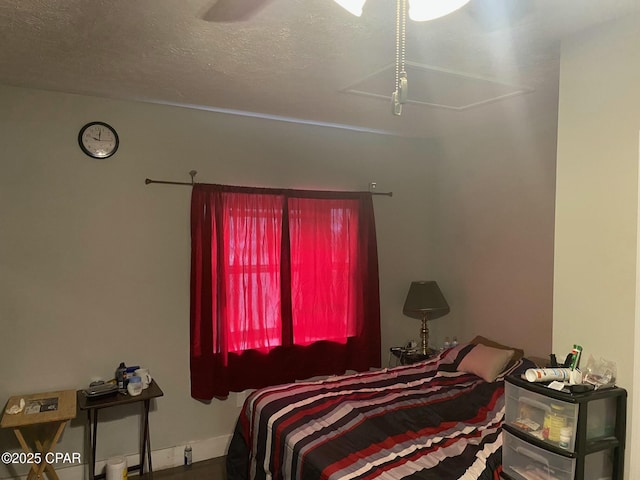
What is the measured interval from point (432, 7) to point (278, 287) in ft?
8.75

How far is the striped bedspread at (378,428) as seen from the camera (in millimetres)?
2180

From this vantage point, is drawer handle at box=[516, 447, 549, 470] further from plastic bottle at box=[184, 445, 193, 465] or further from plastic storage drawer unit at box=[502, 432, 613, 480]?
plastic bottle at box=[184, 445, 193, 465]

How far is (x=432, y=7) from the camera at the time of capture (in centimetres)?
134

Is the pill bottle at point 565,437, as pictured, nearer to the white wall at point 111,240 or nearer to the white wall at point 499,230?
the white wall at point 499,230

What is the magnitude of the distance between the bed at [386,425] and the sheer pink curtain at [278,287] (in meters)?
0.59

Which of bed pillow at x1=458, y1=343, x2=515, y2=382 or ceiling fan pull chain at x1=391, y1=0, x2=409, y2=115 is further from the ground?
ceiling fan pull chain at x1=391, y1=0, x2=409, y2=115

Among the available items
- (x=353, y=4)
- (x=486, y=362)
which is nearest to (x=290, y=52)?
(x=353, y=4)

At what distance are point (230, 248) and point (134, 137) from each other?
103 centimetres

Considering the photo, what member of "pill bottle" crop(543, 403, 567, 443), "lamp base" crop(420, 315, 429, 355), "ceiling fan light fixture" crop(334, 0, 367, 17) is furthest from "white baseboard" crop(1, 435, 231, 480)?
"ceiling fan light fixture" crop(334, 0, 367, 17)

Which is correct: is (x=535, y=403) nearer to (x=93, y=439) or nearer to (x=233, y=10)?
(x=233, y=10)

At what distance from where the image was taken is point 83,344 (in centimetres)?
315

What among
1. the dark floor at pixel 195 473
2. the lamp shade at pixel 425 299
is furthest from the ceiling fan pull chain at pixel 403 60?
the dark floor at pixel 195 473

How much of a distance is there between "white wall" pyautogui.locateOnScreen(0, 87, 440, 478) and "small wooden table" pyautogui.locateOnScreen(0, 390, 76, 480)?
0.48ft

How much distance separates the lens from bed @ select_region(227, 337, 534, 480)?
86.4 inches
